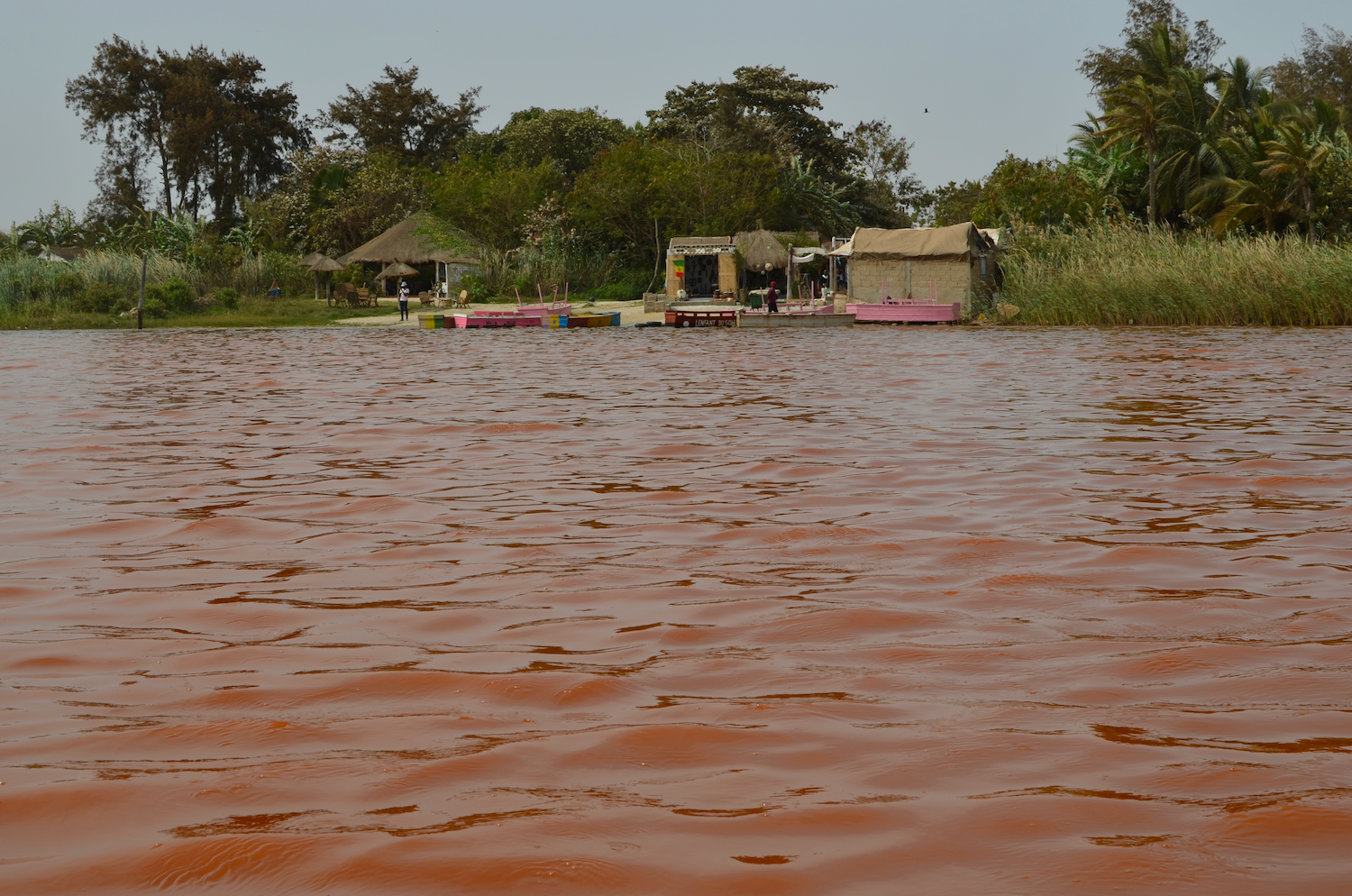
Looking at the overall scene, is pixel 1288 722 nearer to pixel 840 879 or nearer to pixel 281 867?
pixel 840 879

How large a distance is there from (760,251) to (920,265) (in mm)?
10640

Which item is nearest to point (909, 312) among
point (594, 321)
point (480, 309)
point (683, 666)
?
point (594, 321)

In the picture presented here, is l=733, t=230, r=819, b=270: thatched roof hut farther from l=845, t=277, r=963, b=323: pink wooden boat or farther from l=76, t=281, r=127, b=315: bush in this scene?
l=76, t=281, r=127, b=315: bush

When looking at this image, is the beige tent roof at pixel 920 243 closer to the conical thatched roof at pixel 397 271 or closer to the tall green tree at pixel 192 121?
the conical thatched roof at pixel 397 271

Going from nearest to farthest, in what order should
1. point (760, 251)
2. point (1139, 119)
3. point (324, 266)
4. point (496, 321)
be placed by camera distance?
1. point (496, 321)
2. point (1139, 119)
3. point (760, 251)
4. point (324, 266)

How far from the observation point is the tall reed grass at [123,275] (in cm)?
3966

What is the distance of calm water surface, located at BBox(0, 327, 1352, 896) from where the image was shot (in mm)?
2336

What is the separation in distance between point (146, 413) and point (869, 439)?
6756mm

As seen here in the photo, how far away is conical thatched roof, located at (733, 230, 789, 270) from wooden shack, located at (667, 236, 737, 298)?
494 mm

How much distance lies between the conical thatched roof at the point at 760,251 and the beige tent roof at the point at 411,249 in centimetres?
1164

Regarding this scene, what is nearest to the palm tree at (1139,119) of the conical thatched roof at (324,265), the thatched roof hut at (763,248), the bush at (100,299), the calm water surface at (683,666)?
the thatched roof hut at (763,248)

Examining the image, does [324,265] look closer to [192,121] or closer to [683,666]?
[192,121]

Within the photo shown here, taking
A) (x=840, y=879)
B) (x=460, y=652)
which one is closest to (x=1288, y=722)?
(x=840, y=879)

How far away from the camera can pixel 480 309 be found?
41.5 metres
